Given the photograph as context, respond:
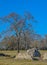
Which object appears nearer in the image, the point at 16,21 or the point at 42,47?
the point at 16,21

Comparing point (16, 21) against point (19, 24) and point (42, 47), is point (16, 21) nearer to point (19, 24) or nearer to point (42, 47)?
point (19, 24)

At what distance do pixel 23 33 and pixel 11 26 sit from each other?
3156 mm

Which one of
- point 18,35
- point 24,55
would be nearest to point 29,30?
point 18,35

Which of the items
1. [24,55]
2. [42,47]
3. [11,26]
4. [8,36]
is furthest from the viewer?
[42,47]

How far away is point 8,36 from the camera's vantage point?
41406mm

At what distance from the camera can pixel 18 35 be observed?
39062 mm

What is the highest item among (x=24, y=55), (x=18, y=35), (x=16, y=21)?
(x=16, y=21)

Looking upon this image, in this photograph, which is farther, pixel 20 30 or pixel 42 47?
pixel 42 47

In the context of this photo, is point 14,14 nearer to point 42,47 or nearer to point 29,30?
point 29,30

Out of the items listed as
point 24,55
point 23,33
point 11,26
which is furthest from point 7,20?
point 24,55

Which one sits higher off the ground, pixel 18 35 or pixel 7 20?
pixel 7 20

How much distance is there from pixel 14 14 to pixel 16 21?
1.37 meters

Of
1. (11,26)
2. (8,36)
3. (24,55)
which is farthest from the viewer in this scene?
(8,36)

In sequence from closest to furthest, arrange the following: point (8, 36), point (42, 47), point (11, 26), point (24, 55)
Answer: point (24, 55), point (11, 26), point (8, 36), point (42, 47)
